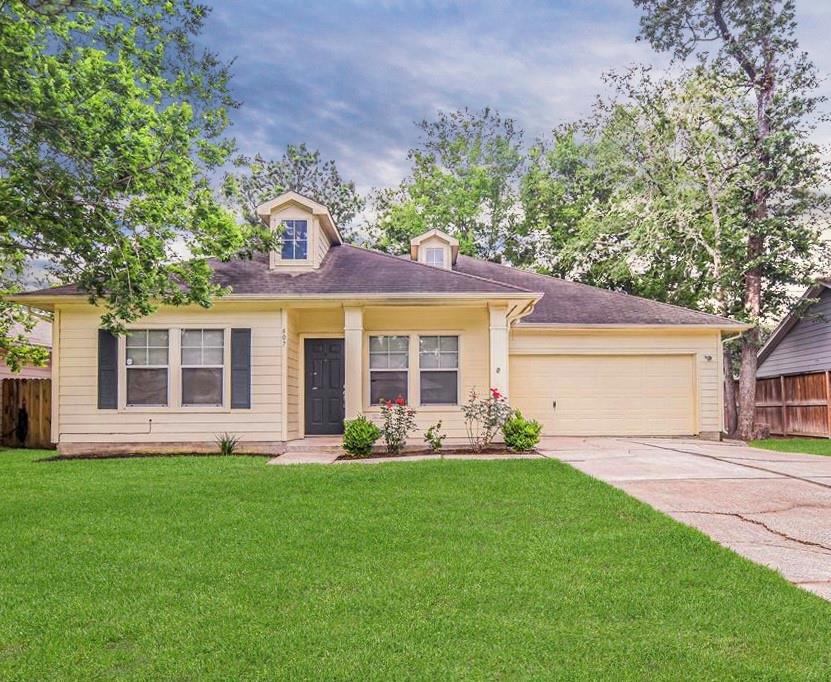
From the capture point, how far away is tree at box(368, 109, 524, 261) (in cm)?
2706

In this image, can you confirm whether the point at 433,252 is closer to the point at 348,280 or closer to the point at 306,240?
the point at 306,240

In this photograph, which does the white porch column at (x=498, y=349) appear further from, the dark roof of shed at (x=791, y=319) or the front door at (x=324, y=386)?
the dark roof of shed at (x=791, y=319)

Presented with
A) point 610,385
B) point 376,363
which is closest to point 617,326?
point 610,385

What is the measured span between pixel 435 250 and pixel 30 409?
9.76m

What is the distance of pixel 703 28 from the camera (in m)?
18.5

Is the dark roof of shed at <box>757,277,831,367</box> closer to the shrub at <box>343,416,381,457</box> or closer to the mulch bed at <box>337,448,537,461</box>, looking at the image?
the mulch bed at <box>337,448,537,461</box>

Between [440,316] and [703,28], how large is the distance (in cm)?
1266

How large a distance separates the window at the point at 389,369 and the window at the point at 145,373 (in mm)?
3630

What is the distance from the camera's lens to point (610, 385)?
1373 centimetres

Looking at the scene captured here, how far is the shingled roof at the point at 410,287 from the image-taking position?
11.4 m

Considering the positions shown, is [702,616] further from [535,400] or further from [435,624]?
[535,400]

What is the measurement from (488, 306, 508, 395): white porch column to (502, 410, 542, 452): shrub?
901mm

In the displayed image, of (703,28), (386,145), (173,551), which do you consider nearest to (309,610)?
(173,551)

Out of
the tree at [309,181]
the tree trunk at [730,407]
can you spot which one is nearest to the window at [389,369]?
the tree trunk at [730,407]
